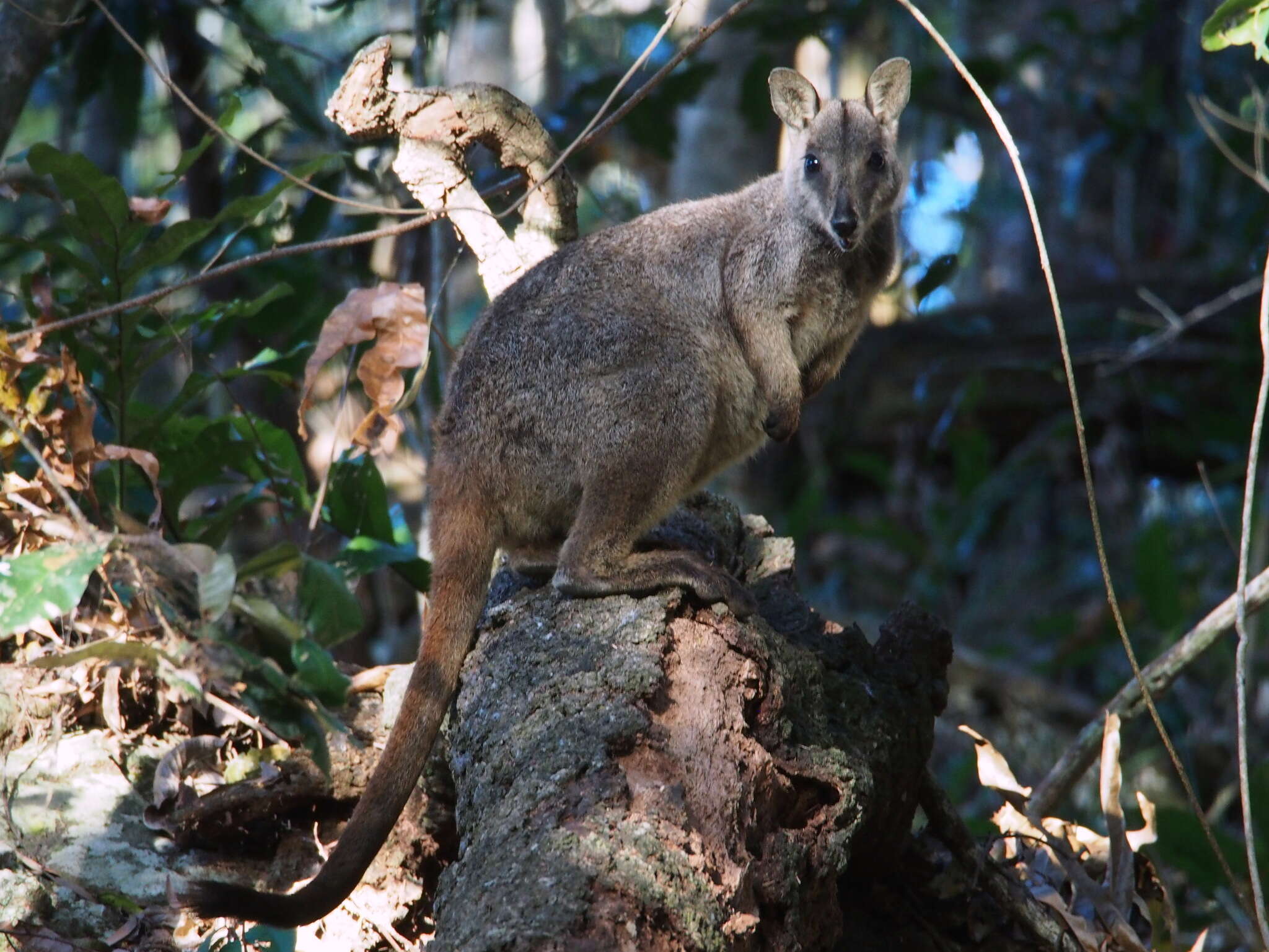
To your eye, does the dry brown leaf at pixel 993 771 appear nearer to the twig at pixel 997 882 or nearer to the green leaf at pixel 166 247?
the twig at pixel 997 882

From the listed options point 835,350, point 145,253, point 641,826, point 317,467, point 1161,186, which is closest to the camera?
point 641,826

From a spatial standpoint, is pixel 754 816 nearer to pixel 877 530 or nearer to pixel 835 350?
pixel 835 350

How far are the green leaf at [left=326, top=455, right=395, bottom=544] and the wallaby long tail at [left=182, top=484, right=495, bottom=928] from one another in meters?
0.99

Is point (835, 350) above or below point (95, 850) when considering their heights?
above

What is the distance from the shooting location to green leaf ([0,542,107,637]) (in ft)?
9.93

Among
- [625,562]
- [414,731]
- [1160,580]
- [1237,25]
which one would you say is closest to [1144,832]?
[625,562]

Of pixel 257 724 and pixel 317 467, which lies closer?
pixel 257 724

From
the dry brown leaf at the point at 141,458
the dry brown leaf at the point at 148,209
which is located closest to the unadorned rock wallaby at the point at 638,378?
the dry brown leaf at the point at 141,458

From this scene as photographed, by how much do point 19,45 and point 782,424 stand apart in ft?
11.9

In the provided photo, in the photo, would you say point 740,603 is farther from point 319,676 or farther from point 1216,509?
point 1216,509

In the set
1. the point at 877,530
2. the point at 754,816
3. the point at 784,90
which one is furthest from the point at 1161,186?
the point at 754,816

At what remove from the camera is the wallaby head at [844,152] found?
196 inches

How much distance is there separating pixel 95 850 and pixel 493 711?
1413mm

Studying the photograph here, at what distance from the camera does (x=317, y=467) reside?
9242 mm
